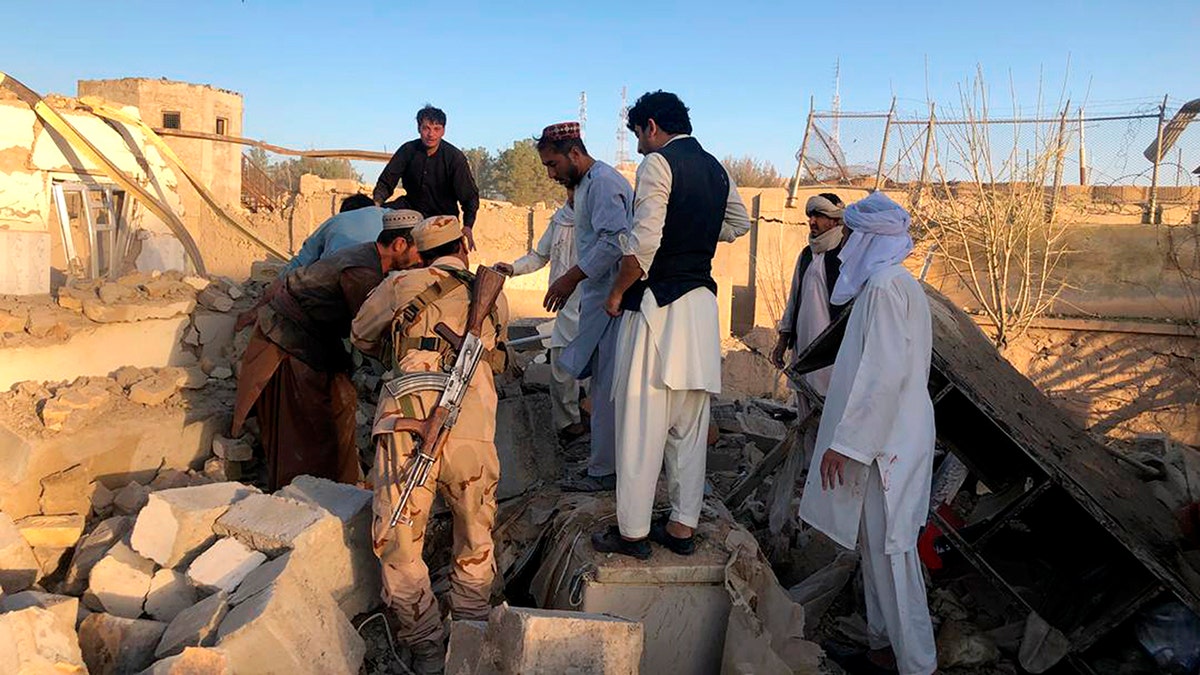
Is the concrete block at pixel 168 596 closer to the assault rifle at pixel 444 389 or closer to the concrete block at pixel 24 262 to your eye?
the assault rifle at pixel 444 389

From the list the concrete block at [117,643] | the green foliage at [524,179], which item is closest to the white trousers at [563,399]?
the concrete block at [117,643]

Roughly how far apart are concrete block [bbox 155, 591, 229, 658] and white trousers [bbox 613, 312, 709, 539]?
151 cm

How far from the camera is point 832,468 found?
A: 335 centimetres

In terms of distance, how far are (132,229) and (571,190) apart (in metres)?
3.82

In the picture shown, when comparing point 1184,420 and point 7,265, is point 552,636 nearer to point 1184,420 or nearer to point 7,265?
point 7,265

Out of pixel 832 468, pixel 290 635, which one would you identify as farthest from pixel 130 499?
pixel 832 468

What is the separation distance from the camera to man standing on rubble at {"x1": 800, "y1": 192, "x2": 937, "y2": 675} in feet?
10.7

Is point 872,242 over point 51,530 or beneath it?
over

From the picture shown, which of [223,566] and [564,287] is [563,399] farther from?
[223,566]

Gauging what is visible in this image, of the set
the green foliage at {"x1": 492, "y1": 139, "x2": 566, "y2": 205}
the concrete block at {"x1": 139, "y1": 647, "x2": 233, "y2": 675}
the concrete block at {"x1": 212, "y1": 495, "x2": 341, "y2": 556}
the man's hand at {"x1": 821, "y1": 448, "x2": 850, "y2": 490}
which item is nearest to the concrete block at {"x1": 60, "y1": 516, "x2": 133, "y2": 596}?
the concrete block at {"x1": 212, "y1": 495, "x2": 341, "y2": 556}

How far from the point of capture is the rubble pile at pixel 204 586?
9.19 feet

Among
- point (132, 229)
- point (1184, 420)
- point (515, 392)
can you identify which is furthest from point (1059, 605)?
point (1184, 420)

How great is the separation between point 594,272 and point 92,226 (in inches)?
161

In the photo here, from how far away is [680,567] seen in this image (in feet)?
11.3
